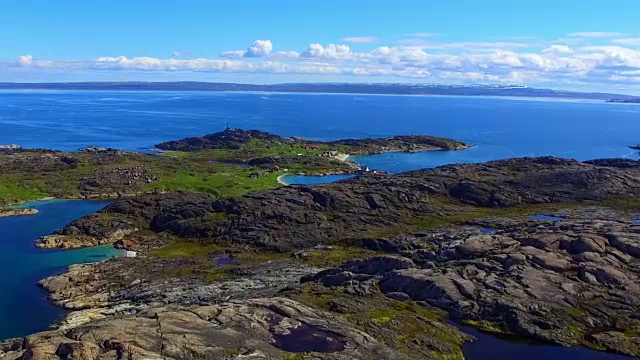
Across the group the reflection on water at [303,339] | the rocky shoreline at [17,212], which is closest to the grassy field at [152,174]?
the rocky shoreline at [17,212]

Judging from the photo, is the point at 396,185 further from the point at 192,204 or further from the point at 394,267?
the point at 394,267

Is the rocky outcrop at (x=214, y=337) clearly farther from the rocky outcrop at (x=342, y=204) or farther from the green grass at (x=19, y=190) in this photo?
the green grass at (x=19, y=190)

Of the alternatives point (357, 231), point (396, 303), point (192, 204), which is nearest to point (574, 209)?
point (357, 231)

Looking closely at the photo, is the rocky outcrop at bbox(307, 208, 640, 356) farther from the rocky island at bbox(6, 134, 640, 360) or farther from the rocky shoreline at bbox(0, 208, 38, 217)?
the rocky shoreline at bbox(0, 208, 38, 217)

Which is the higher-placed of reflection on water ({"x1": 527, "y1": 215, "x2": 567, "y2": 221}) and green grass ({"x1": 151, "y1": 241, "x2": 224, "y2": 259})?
reflection on water ({"x1": 527, "y1": 215, "x2": 567, "y2": 221})

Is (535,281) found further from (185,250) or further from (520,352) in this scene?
(185,250)

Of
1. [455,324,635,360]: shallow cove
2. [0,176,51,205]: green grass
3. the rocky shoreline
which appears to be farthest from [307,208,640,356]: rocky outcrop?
[0,176,51,205]: green grass

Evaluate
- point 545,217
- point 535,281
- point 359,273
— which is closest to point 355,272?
point 359,273
